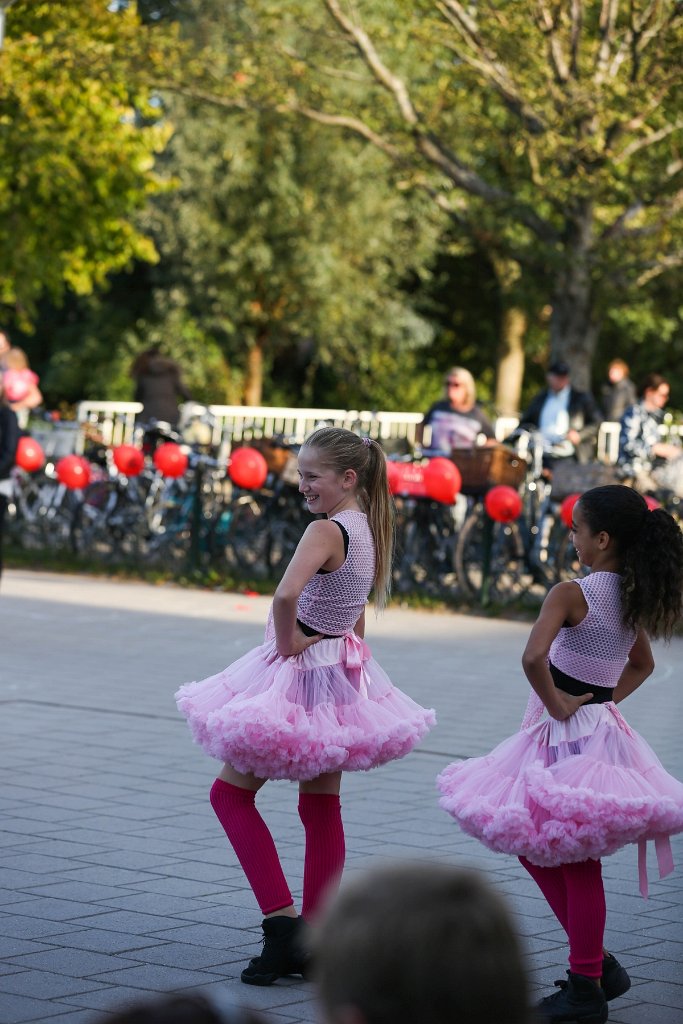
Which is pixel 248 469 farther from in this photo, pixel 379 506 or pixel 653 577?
pixel 653 577

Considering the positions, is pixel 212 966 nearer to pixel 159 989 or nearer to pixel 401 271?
pixel 159 989

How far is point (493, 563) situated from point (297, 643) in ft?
34.8

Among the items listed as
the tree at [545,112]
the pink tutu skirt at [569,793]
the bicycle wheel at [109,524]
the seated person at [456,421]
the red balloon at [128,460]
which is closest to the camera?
the pink tutu skirt at [569,793]

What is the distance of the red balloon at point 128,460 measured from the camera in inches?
659

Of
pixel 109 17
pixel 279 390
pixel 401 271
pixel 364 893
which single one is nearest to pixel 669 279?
pixel 401 271

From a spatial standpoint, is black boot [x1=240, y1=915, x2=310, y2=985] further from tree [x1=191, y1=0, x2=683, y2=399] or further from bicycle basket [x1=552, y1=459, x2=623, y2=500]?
tree [x1=191, y1=0, x2=683, y2=399]

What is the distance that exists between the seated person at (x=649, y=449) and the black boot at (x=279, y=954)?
1054 cm

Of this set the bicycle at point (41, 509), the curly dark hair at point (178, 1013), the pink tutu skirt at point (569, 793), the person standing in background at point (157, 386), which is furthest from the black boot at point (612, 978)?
the person standing in background at point (157, 386)

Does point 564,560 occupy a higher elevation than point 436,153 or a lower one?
lower

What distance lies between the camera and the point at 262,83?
21250 millimetres

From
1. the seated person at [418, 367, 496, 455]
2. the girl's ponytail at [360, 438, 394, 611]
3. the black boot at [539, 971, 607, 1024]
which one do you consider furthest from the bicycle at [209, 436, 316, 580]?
the black boot at [539, 971, 607, 1024]

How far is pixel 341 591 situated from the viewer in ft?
15.6

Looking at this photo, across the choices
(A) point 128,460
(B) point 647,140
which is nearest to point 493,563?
(A) point 128,460

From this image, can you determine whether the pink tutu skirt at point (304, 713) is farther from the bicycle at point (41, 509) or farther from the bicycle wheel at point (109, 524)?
the bicycle at point (41, 509)
